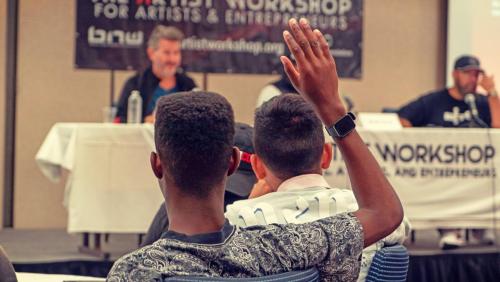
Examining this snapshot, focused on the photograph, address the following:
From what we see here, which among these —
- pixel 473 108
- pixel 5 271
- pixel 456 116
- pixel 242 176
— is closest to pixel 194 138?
pixel 5 271

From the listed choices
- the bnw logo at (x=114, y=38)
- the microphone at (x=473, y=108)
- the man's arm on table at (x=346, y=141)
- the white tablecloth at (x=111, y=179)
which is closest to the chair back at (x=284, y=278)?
the man's arm on table at (x=346, y=141)

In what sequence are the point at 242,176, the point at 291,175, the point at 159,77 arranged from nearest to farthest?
the point at 291,175, the point at 242,176, the point at 159,77

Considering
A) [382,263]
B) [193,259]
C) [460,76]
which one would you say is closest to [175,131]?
[193,259]

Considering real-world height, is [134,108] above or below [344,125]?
below

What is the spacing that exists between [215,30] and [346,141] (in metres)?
5.82

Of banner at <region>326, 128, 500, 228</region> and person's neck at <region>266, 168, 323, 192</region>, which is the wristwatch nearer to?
person's neck at <region>266, 168, 323, 192</region>

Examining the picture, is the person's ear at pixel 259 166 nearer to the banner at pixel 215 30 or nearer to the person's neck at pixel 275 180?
the person's neck at pixel 275 180

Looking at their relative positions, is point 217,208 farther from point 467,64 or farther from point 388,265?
point 467,64

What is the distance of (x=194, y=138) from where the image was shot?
1.28 meters

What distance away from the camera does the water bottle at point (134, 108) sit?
543cm

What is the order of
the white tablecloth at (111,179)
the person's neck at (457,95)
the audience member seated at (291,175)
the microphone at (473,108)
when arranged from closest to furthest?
the audience member seated at (291,175) < the white tablecloth at (111,179) < the microphone at (473,108) < the person's neck at (457,95)

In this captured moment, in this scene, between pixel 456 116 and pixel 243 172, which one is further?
pixel 456 116

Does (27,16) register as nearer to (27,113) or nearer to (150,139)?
(27,113)

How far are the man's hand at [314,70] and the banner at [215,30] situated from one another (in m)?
5.66
